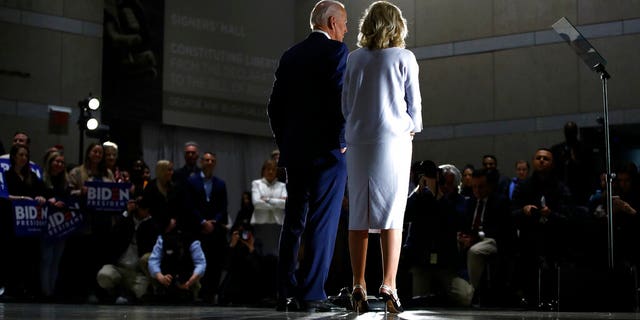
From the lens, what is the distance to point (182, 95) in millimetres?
14898

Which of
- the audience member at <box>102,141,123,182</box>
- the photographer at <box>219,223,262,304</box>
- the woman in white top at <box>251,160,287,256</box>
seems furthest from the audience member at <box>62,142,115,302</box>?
the woman in white top at <box>251,160,287,256</box>

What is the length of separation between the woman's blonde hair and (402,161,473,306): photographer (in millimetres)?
3007

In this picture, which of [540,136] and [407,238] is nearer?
[407,238]

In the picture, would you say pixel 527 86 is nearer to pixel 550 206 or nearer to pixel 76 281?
pixel 550 206

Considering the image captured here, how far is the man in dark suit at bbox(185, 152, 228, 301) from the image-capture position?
32.8 feet

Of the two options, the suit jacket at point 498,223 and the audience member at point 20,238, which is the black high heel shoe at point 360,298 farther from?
the audience member at point 20,238

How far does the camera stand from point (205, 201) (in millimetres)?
10305

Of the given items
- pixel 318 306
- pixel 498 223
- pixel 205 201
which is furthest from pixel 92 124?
pixel 318 306

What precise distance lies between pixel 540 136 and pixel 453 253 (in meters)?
5.59

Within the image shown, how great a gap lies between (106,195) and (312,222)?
201 inches

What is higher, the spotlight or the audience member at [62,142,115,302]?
the spotlight

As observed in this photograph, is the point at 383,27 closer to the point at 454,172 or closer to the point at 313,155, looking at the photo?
the point at 313,155

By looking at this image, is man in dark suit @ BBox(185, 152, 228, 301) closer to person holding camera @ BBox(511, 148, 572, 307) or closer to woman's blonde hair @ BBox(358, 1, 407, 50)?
person holding camera @ BBox(511, 148, 572, 307)

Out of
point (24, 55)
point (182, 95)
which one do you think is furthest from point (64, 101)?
point (182, 95)
